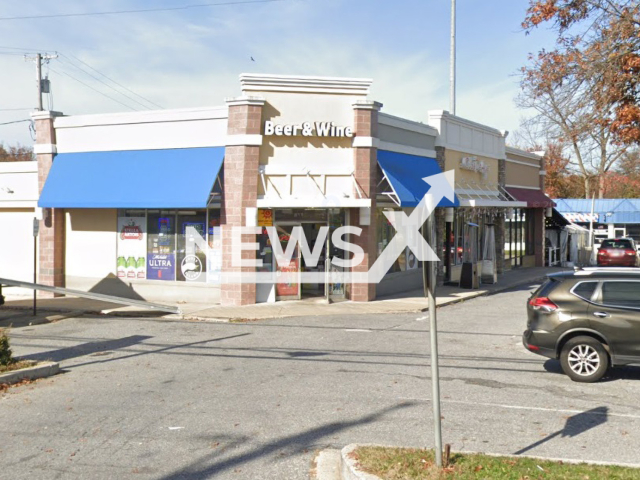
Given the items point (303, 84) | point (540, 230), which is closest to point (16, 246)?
point (303, 84)

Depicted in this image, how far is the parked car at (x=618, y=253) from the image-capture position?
35.8 m

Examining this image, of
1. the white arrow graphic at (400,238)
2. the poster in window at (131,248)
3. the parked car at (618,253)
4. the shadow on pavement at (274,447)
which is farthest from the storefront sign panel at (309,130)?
the parked car at (618,253)

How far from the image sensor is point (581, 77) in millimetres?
14766

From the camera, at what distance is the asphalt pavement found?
6.91 meters

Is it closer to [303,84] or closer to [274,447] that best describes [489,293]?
[303,84]

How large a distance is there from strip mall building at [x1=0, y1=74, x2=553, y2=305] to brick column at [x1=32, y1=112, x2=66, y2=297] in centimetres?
4

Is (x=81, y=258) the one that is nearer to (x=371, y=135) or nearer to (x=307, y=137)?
(x=307, y=137)

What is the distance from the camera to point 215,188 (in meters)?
19.8

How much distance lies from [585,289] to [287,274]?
11192 mm

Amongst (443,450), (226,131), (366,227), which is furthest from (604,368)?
(226,131)

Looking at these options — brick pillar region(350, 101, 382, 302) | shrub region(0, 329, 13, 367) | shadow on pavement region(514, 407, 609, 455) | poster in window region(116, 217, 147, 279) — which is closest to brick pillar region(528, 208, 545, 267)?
brick pillar region(350, 101, 382, 302)

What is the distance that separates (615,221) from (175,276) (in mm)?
40336

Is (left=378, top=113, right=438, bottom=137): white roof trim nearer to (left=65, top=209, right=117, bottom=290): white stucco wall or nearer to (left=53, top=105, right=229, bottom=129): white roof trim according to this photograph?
(left=53, top=105, right=229, bottom=129): white roof trim

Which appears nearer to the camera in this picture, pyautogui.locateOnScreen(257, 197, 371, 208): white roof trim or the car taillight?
the car taillight
